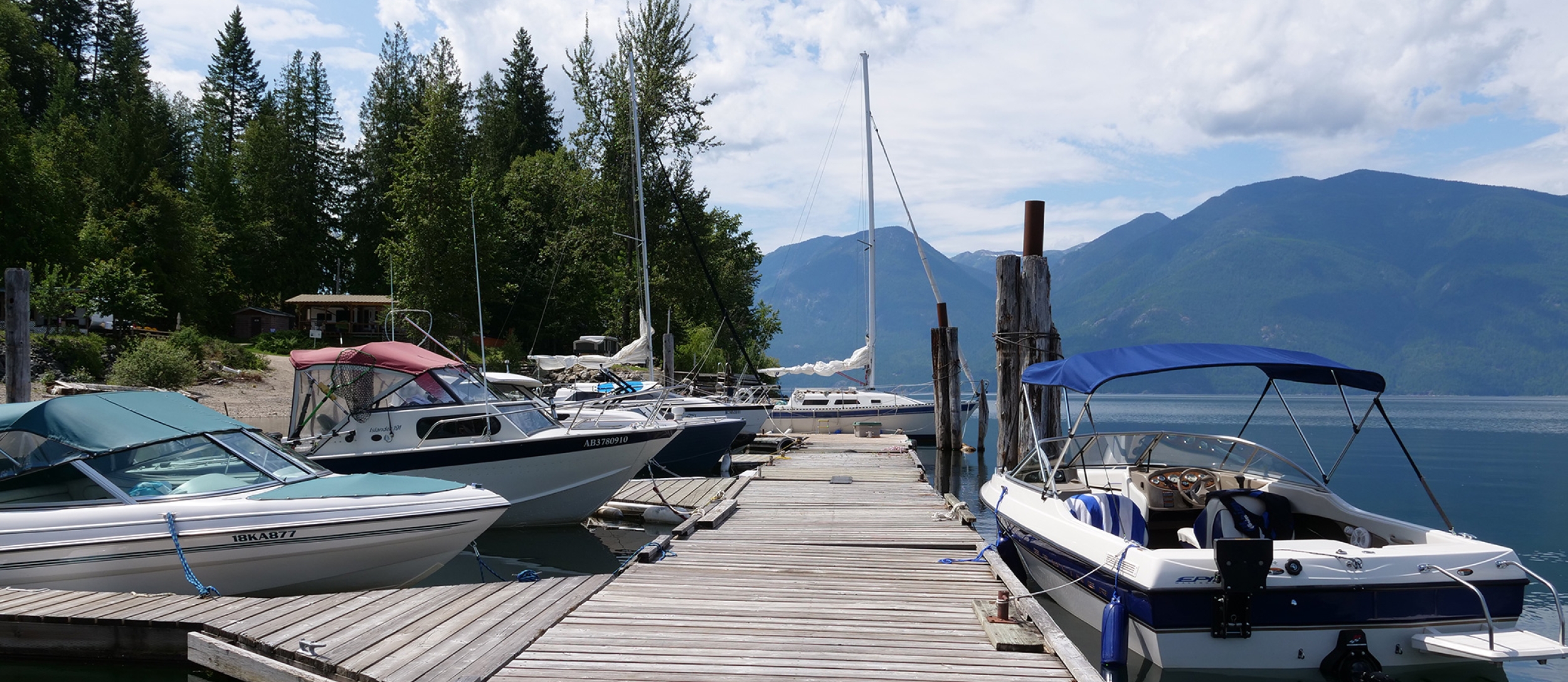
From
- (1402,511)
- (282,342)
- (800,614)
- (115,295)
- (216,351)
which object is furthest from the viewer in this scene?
(282,342)

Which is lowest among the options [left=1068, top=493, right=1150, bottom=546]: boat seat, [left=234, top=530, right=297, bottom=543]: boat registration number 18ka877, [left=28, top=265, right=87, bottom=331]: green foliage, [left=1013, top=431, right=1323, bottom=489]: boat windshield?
[left=234, top=530, right=297, bottom=543]: boat registration number 18ka877

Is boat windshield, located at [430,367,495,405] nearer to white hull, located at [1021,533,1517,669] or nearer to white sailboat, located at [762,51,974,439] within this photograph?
white hull, located at [1021,533,1517,669]

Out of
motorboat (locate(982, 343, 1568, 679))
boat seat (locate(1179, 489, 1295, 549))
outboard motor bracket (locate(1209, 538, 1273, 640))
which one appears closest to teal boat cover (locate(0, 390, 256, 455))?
motorboat (locate(982, 343, 1568, 679))

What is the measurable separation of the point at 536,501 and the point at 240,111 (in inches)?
2282

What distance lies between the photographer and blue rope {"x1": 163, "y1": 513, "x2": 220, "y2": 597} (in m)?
7.38

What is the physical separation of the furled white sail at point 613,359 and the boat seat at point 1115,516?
18453mm

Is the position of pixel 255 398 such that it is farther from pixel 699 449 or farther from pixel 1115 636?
pixel 1115 636

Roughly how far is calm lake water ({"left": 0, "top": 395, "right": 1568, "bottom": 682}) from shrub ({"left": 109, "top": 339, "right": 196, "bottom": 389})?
2007 cm

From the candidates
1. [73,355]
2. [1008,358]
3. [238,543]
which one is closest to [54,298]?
[73,355]

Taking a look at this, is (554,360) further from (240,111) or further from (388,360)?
(240,111)

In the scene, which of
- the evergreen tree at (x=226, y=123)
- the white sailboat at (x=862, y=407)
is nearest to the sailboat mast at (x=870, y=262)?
the white sailboat at (x=862, y=407)

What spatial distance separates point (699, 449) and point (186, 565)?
12.1m

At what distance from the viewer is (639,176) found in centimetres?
2753

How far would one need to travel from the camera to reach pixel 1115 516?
7.89 metres
